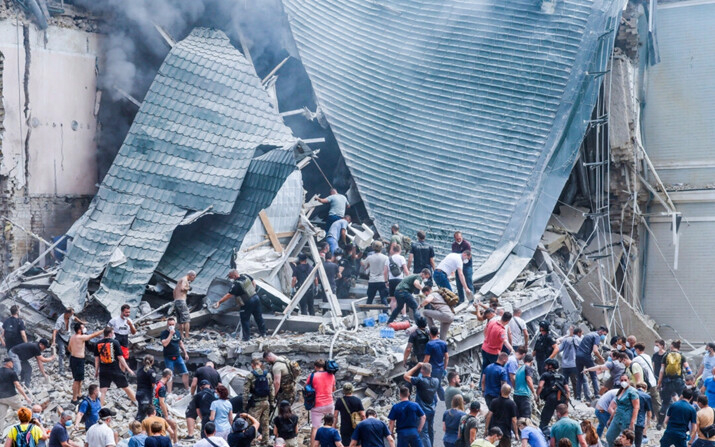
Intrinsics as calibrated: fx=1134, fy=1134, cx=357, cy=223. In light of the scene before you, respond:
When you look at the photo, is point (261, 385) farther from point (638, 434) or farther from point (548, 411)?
point (638, 434)

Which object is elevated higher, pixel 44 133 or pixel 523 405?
pixel 44 133

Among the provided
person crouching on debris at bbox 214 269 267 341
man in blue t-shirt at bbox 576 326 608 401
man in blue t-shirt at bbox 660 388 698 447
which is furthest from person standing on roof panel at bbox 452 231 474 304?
man in blue t-shirt at bbox 660 388 698 447

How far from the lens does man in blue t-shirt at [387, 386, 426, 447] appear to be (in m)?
12.9

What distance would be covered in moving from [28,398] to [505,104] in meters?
10.8

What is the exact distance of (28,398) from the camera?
15656mm

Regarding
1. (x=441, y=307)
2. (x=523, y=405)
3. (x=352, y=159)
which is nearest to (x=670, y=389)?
(x=523, y=405)

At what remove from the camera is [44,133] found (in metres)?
20.6

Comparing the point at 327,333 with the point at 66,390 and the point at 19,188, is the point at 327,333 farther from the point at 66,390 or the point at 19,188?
the point at 19,188

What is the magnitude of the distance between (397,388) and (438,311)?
1.24m

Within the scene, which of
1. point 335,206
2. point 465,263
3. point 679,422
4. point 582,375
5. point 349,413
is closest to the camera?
point 349,413

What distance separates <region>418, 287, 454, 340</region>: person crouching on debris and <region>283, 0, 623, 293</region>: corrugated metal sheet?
3882 mm

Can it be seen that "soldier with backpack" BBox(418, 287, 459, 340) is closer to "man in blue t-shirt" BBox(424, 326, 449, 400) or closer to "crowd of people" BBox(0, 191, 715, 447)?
"crowd of people" BBox(0, 191, 715, 447)

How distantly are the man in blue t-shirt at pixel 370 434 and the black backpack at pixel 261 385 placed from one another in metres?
2.14

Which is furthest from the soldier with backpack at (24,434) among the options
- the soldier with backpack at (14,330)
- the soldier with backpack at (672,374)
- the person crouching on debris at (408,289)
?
the soldier with backpack at (672,374)
